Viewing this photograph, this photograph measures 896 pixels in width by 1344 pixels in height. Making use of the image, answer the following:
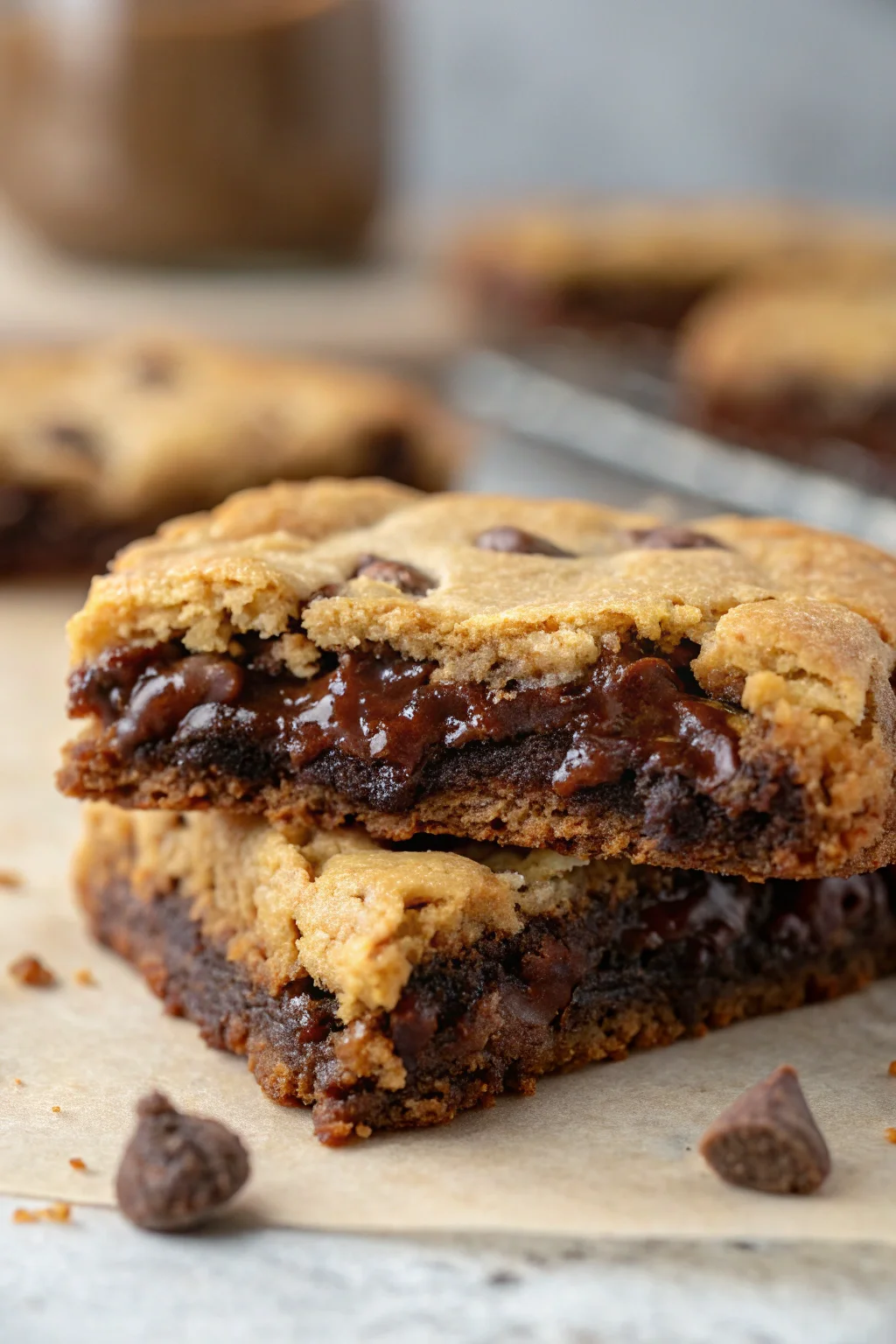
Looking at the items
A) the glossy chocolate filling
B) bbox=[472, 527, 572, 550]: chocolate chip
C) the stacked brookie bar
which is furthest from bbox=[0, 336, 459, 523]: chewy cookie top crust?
the glossy chocolate filling

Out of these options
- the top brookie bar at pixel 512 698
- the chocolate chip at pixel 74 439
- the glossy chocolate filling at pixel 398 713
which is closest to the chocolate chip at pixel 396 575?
the top brookie bar at pixel 512 698

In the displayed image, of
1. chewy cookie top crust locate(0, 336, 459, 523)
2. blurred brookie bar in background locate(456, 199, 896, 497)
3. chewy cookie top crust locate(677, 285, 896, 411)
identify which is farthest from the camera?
blurred brookie bar in background locate(456, 199, 896, 497)

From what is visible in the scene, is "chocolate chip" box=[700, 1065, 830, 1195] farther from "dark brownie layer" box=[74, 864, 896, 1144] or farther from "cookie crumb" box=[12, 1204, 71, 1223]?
"cookie crumb" box=[12, 1204, 71, 1223]

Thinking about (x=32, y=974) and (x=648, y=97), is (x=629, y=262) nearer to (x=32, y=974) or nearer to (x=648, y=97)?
(x=648, y=97)

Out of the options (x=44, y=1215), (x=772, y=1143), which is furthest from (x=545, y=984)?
(x=44, y=1215)

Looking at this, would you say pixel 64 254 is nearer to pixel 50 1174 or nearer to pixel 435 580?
pixel 435 580

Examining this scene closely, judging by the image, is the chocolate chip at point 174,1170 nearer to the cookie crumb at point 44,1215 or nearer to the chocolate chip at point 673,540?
the cookie crumb at point 44,1215

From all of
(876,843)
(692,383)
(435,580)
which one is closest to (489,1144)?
(876,843)
